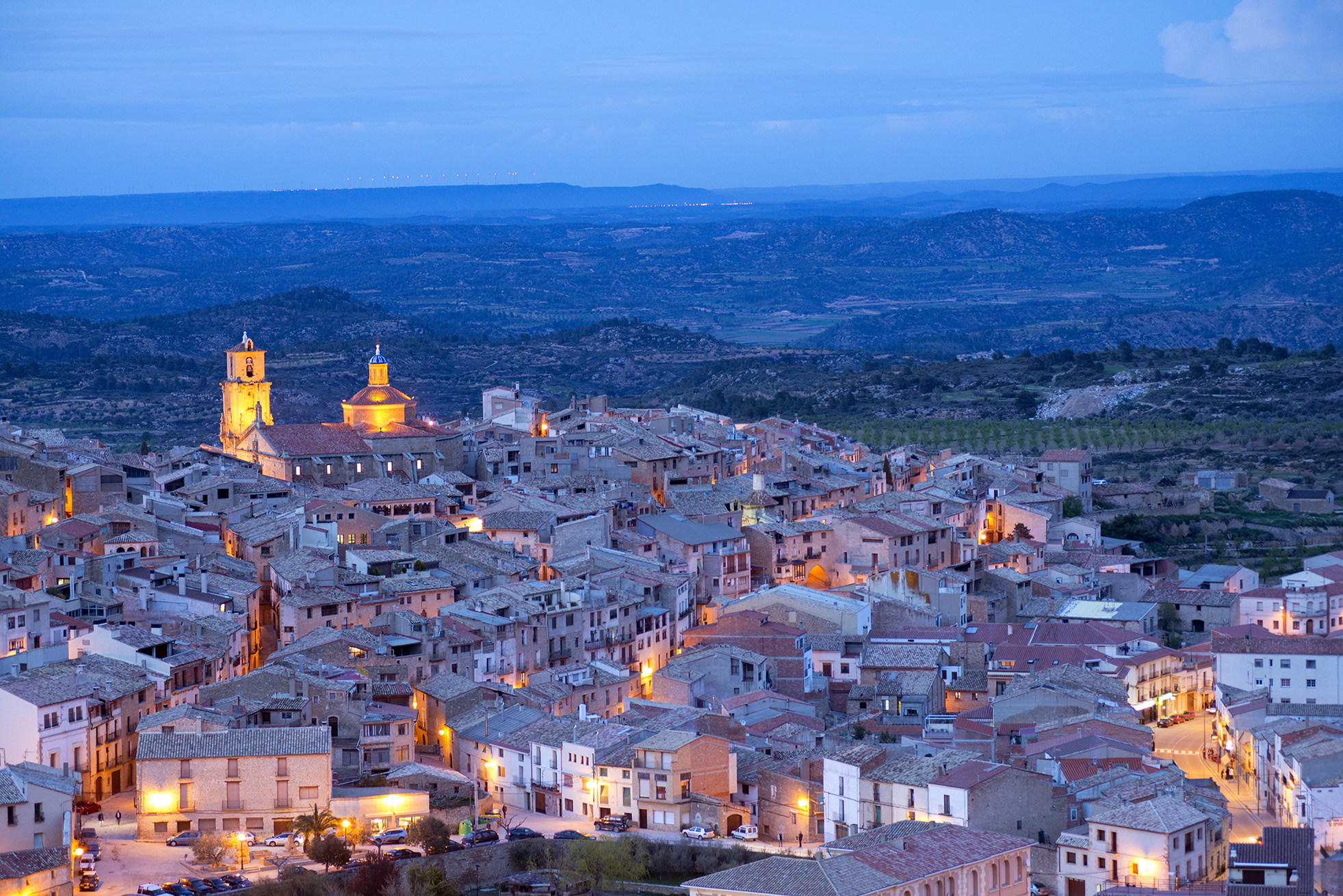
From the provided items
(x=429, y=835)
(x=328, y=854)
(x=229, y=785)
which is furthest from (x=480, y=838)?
(x=229, y=785)

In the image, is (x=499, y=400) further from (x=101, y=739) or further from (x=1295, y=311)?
(x=1295, y=311)

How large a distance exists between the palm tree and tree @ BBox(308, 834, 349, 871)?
0.84 feet

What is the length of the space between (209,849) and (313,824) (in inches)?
63.6

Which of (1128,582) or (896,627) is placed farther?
(1128,582)

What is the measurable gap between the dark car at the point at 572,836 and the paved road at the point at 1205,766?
1003 cm

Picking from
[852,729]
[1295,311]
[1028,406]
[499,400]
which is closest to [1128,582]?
[852,729]

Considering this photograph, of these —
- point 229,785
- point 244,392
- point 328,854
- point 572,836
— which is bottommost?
point 572,836

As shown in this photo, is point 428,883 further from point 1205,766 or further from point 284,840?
point 1205,766

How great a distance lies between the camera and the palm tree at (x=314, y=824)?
102 feet

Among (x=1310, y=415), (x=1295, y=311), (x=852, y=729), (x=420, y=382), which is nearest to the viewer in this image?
(x=852, y=729)

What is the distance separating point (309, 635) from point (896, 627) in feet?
41.4

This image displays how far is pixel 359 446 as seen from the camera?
2276 inches

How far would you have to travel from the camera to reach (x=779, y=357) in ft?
442

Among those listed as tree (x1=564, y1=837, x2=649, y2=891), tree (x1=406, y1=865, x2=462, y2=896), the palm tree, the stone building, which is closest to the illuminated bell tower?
the stone building
